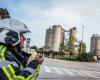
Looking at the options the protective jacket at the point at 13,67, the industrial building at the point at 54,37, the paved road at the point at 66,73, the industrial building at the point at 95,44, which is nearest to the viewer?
the protective jacket at the point at 13,67

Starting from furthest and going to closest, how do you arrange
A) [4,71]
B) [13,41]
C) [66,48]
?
[66,48] → [13,41] → [4,71]

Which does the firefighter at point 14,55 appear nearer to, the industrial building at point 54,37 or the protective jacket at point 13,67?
the protective jacket at point 13,67

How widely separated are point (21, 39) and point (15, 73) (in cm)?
42

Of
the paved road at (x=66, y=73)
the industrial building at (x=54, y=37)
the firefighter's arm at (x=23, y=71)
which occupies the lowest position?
the paved road at (x=66, y=73)

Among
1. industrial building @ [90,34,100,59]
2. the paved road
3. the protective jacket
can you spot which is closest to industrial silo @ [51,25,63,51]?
industrial building @ [90,34,100,59]

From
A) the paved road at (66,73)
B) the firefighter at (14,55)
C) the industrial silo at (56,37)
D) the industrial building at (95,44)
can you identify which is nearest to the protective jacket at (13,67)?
the firefighter at (14,55)

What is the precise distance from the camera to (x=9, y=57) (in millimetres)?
2967

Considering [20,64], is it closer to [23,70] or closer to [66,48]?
[23,70]

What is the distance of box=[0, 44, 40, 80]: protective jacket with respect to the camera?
2.89m

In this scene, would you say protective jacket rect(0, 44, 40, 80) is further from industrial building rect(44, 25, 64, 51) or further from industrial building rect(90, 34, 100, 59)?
industrial building rect(90, 34, 100, 59)

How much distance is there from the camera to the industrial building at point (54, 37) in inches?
6407

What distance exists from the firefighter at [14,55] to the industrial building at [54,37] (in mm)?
156213

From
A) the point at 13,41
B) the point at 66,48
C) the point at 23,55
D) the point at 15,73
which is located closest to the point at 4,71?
the point at 15,73

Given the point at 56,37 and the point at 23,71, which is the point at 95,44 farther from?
the point at 23,71
